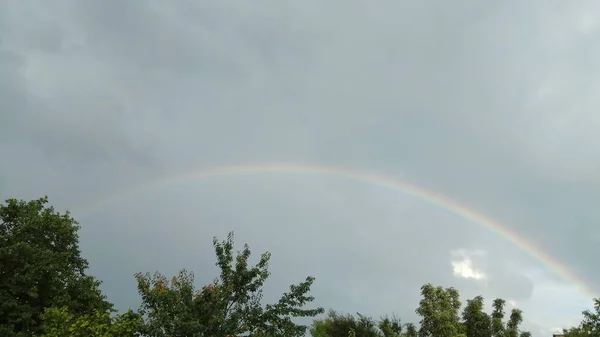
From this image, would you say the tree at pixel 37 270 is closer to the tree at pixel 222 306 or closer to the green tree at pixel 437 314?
the tree at pixel 222 306

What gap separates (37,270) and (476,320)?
48.2 m

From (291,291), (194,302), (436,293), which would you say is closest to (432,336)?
(436,293)

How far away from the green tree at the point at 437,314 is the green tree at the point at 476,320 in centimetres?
624

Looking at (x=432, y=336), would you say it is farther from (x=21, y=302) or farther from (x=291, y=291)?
(x=21, y=302)

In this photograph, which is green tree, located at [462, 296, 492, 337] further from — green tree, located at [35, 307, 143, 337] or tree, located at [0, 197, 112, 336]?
green tree, located at [35, 307, 143, 337]

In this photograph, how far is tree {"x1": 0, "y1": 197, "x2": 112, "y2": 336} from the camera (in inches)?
1242

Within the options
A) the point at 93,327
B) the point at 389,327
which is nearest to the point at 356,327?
the point at 389,327

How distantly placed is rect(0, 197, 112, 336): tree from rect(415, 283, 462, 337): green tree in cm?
3046

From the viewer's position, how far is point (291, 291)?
2070 centimetres

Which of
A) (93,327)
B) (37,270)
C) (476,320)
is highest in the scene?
(476,320)

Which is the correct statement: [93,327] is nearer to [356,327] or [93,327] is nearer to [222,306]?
[222,306]

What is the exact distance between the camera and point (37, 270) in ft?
107

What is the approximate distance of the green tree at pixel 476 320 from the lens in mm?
57219

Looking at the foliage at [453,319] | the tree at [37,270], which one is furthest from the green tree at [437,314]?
the tree at [37,270]
